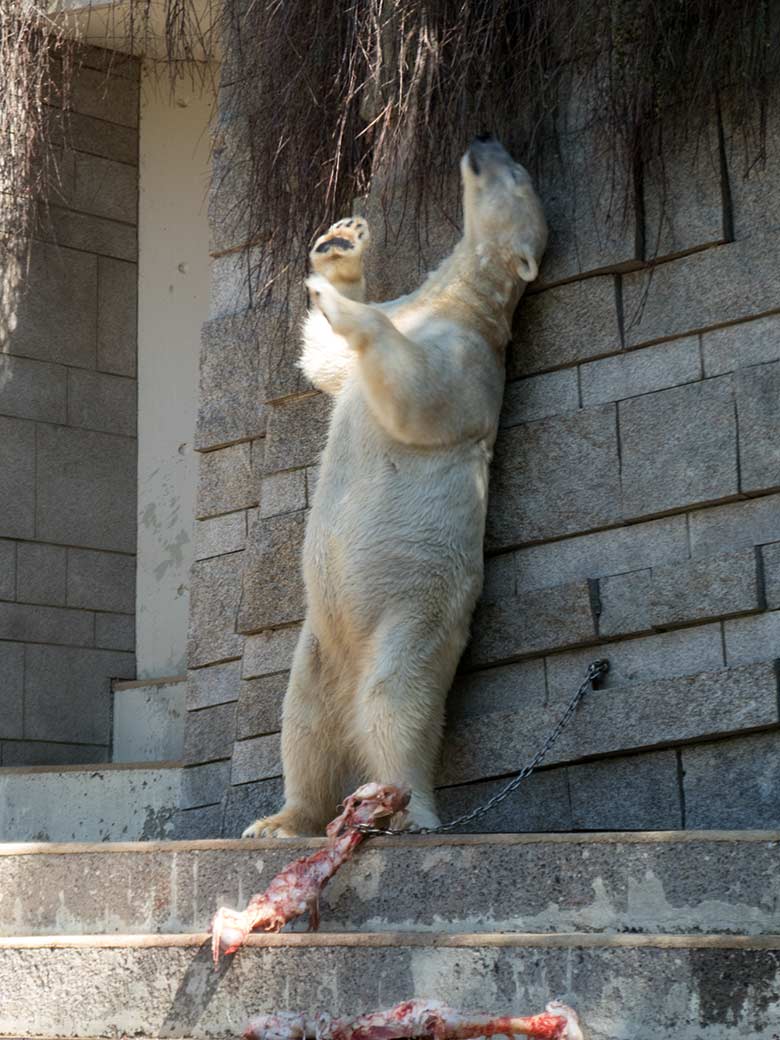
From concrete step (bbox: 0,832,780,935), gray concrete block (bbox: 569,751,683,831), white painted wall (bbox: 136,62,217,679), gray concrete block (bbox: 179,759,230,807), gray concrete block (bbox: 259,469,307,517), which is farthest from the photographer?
white painted wall (bbox: 136,62,217,679)

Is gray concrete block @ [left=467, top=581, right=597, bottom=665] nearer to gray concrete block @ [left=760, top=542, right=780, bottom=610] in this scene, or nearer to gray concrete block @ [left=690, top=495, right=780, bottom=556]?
gray concrete block @ [left=690, top=495, right=780, bottom=556]

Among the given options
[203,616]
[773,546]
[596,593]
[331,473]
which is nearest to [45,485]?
[203,616]

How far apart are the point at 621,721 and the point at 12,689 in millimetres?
3538

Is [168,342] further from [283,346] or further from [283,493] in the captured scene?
[283,493]

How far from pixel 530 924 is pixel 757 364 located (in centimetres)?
200

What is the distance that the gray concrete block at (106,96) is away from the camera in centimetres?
863

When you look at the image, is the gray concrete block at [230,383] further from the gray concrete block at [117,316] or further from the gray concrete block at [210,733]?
the gray concrete block at [117,316]

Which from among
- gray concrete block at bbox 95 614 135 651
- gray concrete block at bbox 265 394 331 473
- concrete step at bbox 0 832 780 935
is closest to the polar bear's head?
gray concrete block at bbox 265 394 331 473

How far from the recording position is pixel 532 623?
5.81 m

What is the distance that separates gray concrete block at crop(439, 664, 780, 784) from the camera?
525cm

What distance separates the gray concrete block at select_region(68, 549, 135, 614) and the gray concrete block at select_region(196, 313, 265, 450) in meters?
1.53

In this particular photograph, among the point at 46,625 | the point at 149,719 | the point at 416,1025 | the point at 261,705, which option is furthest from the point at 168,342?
the point at 416,1025

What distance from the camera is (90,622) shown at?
8469 millimetres

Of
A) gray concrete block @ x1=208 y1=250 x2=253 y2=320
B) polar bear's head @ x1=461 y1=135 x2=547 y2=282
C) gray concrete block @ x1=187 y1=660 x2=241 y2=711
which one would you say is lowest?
gray concrete block @ x1=187 y1=660 x2=241 y2=711
